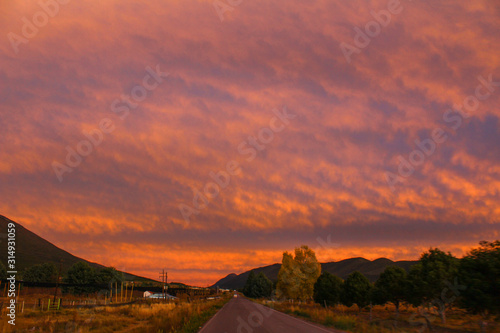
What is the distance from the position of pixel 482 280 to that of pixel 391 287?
24486 mm

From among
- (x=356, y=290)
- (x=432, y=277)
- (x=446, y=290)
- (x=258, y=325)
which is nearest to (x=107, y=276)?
(x=356, y=290)

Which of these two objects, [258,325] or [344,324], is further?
[344,324]

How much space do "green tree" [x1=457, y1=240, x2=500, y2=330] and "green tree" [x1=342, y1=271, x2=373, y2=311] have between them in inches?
1632

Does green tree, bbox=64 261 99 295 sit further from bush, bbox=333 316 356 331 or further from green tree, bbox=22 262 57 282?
bush, bbox=333 316 356 331

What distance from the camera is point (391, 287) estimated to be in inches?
1603

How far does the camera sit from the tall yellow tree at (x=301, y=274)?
73938mm

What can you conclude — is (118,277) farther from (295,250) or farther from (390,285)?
(390,285)

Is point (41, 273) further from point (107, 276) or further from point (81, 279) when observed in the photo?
point (107, 276)

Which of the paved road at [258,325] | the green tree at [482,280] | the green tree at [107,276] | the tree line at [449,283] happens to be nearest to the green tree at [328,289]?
the tree line at [449,283]

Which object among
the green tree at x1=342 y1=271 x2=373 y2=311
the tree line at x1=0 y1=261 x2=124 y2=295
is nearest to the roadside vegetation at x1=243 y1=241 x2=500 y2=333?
the green tree at x1=342 y1=271 x2=373 y2=311

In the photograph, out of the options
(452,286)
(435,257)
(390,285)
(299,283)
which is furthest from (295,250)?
(452,286)

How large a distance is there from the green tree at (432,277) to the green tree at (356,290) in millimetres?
31098

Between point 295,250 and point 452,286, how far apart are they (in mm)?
58306

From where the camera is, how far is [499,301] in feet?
56.5
